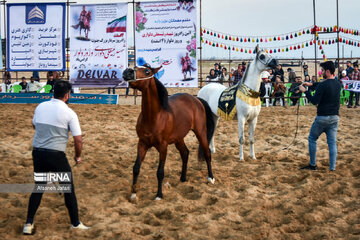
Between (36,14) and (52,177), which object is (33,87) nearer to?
(36,14)

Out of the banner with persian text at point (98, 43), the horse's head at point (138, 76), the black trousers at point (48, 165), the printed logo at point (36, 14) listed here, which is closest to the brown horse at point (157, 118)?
the horse's head at point (138, 76)

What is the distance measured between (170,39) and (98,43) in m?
2.83

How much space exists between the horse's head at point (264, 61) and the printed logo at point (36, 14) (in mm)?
10639

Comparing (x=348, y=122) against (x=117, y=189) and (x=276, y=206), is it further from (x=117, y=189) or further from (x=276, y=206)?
(x=117, y=189)

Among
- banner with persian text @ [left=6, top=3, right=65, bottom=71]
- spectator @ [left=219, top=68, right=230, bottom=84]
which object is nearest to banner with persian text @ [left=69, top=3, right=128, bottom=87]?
banner with persian text @ [left=6, top=3, right=65, bottom=71]

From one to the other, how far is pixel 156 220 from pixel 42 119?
175cm

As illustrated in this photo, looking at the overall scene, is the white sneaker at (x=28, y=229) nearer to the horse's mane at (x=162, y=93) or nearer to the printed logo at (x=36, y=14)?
the horse's mane at (x=162, y=93)

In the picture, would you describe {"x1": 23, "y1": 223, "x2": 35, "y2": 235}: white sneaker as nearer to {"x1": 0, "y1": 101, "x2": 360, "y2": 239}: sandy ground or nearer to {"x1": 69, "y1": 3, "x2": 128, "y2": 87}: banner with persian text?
{"x1": 0, "y1": 101, "x2": 360, "y2": 239}: sandy ground

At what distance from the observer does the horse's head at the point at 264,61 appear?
7344mm

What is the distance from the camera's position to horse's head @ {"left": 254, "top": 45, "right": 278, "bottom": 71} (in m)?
7.34

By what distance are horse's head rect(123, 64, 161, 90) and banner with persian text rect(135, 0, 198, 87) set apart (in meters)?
9.36

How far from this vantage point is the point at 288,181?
6164 millimetres

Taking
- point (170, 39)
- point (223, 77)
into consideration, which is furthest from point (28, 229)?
point (223, 77)

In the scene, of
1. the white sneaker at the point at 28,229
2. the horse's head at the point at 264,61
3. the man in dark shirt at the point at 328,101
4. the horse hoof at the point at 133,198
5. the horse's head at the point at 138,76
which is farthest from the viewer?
the horse's head at the point at 264,61
